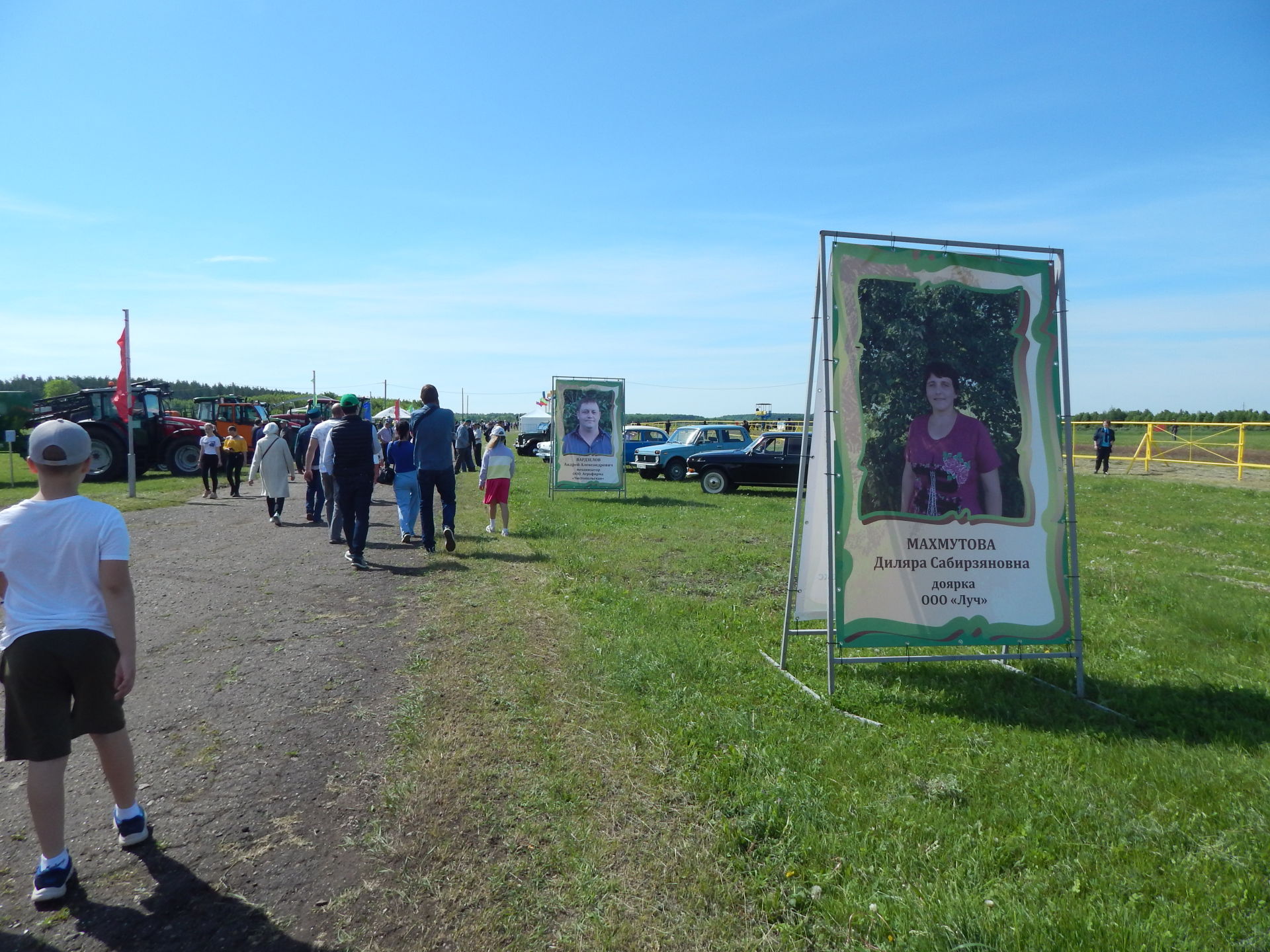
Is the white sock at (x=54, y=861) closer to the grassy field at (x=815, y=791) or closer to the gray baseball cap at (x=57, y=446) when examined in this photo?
the grassy field at (x=815, y=791)

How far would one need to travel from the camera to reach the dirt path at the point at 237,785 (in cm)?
288

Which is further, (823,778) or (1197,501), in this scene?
(1197,501)

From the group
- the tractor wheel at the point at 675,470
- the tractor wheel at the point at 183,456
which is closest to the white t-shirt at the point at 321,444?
the tractor wheel at the point at 183,456

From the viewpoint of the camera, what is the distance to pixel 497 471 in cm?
1245

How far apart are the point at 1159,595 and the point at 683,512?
30.9ft

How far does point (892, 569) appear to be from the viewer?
540 cm

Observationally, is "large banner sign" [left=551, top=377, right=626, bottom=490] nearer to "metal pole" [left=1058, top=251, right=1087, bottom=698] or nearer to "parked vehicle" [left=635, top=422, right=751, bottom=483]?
"parked vehicle" [left=635, top=422, right=751, bottom=483]

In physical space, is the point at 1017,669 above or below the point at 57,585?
below

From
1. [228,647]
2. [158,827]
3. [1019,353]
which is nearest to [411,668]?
[228,647]

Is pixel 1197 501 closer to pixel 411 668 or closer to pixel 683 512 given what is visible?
pixel 683 512

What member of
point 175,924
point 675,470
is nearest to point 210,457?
point 675,470

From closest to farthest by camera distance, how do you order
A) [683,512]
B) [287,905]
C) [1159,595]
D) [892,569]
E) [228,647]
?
[287,905] < [892,569] < [228,647] < [1159,595] < [683,512]

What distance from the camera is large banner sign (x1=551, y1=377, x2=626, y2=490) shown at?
19.3m

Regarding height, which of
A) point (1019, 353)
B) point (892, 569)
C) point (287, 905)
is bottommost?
point (287, 905)
